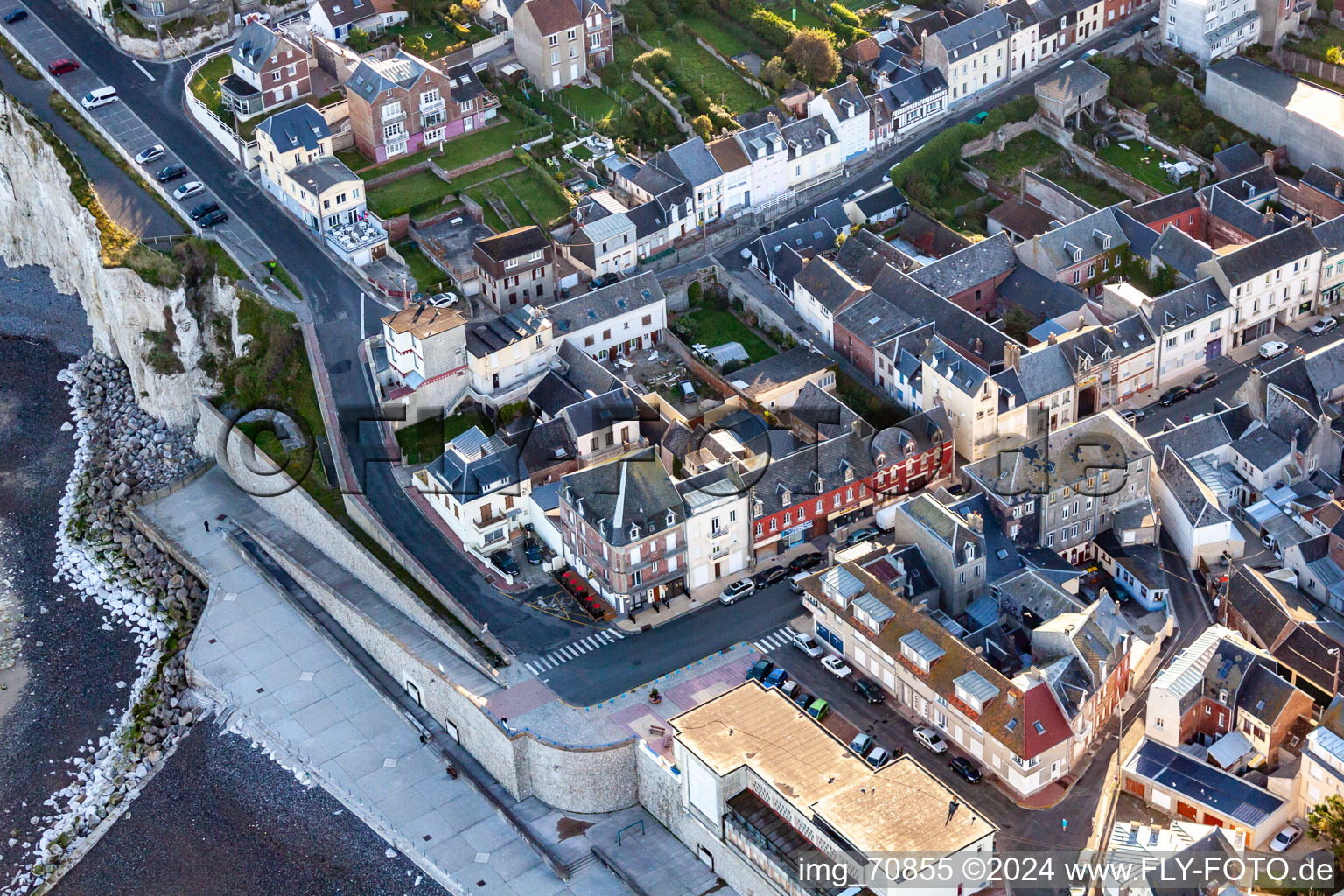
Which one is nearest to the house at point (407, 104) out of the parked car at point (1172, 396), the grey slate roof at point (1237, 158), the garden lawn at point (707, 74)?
the garden lawn at point (707, 74)

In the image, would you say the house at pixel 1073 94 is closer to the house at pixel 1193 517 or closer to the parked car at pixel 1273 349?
the parked car at pixel 1273 349

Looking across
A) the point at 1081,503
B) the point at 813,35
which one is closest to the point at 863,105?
the point at 813,35

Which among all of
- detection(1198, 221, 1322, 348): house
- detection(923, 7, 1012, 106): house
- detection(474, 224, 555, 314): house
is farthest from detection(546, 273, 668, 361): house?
detection(1198, 221, 1322, 348): house

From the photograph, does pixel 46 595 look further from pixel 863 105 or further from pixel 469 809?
pixel 863 105

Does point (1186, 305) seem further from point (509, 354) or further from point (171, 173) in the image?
point (171, 173)

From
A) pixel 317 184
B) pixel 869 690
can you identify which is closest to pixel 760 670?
pixel 869 690

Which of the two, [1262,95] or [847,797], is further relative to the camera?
[1262,95]
